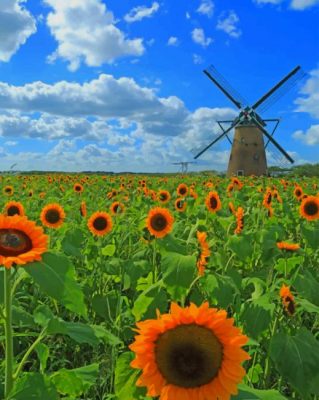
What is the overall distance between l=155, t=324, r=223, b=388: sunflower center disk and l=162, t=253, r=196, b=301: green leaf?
1.39 m

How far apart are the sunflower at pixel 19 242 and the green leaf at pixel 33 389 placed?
0.38m

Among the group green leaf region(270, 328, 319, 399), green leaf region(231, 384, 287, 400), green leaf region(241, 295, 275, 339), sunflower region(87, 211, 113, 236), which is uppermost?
sunflower region(87, 211, 113, 236)

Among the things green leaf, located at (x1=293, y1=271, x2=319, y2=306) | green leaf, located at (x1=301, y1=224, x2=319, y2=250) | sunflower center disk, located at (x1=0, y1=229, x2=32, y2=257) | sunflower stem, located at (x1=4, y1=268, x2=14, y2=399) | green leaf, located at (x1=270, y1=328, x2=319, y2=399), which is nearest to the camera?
sunflower stem, located at (x1=4, y1=268, x2=14, y2=399)

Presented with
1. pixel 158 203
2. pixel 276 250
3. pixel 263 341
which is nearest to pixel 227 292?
pixel 263 341

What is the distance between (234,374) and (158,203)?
20.9 feet

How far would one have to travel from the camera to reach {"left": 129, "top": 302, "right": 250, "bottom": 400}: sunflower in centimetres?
152

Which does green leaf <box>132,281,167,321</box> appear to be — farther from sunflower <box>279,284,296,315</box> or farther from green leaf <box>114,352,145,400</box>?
green leaf <box>114,352,145,400</box>

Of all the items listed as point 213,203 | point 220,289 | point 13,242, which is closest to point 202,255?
point 220,289

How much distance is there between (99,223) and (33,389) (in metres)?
3.76

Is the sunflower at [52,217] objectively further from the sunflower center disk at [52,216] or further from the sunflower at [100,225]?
the sunflower at [100,225]

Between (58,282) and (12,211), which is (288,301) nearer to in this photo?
(58,282)

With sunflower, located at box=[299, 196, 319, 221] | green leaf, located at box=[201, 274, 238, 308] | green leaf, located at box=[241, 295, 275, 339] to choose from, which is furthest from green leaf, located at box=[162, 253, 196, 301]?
sunflower, located at box=[299, 196, 319, 221]

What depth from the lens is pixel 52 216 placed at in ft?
17.5

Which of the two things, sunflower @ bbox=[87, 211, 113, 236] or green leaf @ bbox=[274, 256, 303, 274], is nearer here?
green leaf @ bbox=[274, 256, 303, 274]
